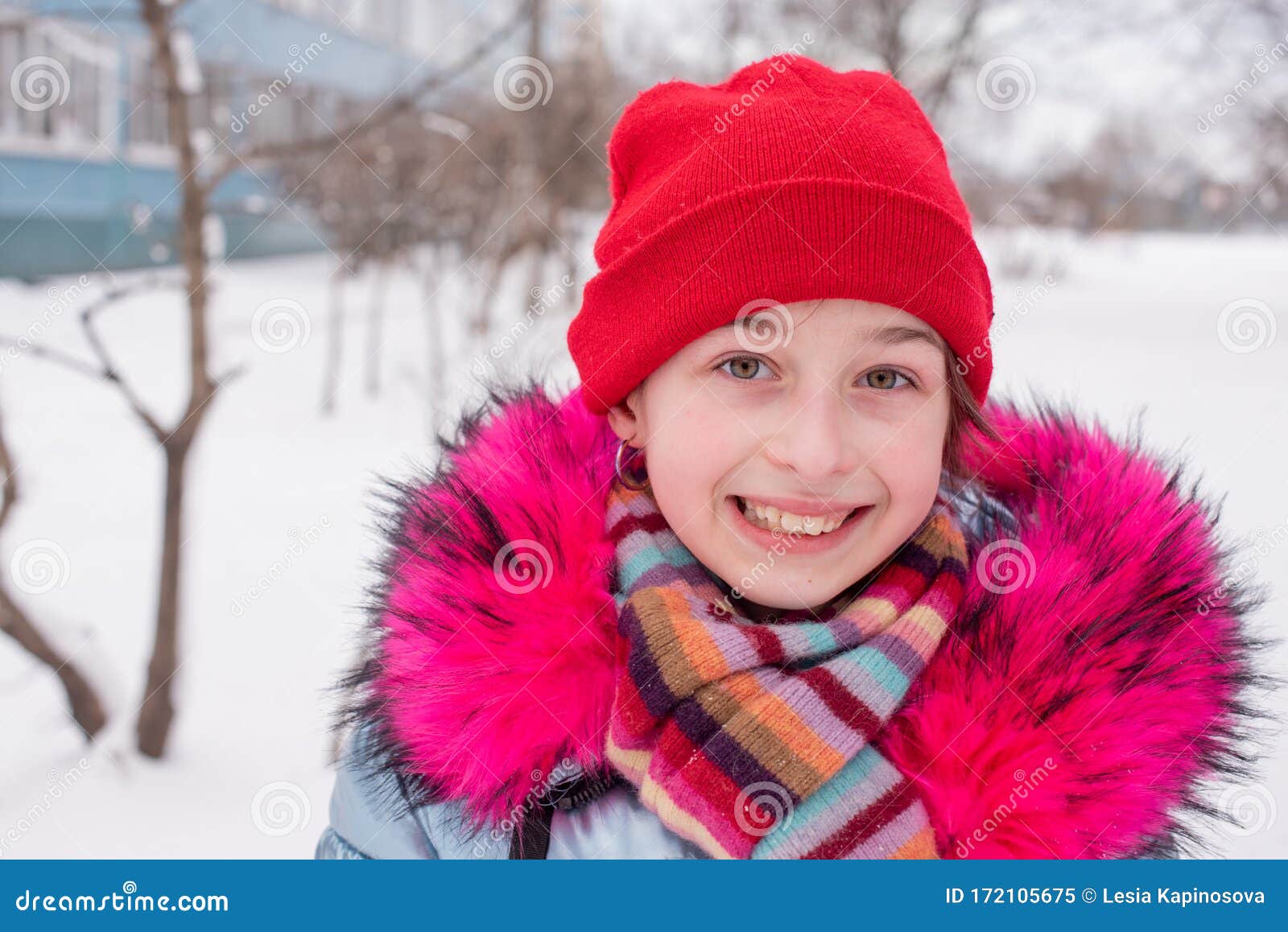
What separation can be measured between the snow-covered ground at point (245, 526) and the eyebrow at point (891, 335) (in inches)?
25.4

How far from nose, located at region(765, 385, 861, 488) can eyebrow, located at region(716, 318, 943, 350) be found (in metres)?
0.09

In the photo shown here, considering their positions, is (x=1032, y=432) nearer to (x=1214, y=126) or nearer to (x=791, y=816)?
(x=791, y=816)

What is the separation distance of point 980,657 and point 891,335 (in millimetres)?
380

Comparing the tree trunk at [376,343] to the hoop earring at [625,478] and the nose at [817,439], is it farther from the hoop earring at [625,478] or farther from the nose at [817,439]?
the nose at [817,439]

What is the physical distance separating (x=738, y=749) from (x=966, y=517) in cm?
57

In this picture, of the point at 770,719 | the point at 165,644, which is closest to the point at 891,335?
the point at 770,719

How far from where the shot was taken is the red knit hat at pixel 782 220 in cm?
114

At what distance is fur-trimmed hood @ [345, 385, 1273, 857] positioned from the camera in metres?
1.07

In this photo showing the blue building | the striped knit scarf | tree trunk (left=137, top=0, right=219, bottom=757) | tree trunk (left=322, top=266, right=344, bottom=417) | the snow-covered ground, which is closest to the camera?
the striped knit scarf

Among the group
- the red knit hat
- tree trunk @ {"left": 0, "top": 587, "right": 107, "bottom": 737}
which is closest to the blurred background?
tree trunk @ {"left": 0, "top": 587, "right": 107, "bottom": 737}

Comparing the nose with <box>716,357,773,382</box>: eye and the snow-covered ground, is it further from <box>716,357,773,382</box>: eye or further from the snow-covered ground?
the snow-covered ground

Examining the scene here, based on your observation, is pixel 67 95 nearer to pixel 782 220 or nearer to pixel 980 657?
pixel 782 220

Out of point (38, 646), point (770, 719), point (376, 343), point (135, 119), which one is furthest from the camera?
point (135, 119)

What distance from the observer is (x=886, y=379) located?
1.14 meters
